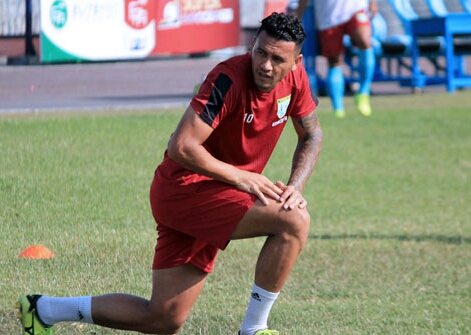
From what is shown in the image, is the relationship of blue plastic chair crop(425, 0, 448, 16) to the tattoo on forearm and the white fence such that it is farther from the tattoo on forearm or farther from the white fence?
the tattoo on forearm

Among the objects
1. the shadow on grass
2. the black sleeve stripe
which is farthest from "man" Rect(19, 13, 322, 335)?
the shadow on grass

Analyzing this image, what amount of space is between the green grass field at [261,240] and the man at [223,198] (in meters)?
0.77

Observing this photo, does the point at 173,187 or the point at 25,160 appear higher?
the point at 173,187

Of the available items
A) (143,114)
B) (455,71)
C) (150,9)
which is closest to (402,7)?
(455,71)

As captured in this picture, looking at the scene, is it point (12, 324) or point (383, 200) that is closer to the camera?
point (12, 324)

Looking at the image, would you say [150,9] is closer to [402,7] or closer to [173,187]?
[402,7]

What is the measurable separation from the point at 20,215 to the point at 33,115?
4674 millimetres

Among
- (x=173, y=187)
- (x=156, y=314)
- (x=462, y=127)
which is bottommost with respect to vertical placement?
(x=462, y=127)

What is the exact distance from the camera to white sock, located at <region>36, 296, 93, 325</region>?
4.66 m

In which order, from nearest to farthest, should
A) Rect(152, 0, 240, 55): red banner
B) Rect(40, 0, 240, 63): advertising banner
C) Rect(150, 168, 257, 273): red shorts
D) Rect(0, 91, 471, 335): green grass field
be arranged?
Rect(150, 168, 257, 273): red shorts, Rect(0, 91, 471, 335): green grass field, Rect(40, 0, 240, 63): advertising banner, Rect(152, 0, 240, 55): red banner

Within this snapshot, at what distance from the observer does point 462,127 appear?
13961 mm

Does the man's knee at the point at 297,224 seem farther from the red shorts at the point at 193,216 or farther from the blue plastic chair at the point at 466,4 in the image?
the blue plastic chair at the point at 466,4

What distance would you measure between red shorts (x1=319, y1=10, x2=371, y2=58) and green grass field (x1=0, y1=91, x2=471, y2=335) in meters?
1.33

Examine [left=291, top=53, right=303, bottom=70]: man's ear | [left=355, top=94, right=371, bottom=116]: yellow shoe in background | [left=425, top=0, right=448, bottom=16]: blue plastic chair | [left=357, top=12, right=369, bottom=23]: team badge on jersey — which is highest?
[left=291, top=53, right=303, bottom=70]: man's ear
